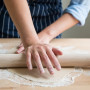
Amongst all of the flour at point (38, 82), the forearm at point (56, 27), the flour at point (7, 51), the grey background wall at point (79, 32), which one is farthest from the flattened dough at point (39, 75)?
the grey background wall at point (79, 32)

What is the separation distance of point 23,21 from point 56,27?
0.79 feet

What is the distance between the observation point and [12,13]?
0.82 meters

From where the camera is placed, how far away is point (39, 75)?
2.40 ft

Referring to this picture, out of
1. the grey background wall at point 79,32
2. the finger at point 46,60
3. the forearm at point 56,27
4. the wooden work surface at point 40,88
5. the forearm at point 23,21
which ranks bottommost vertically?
the grey background wall at point 79,32

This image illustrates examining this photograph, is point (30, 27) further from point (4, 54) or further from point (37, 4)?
point (37, 4)

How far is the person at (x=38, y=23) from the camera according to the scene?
75cm

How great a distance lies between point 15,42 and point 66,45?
0.79ft

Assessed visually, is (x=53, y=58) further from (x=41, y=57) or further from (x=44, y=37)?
(x=44, y=37)

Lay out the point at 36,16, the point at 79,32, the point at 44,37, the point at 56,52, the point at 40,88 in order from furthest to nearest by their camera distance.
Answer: the point at 79,32
the point at 36,16
the point at 44,37
the point at 56,52
the point at 40,88

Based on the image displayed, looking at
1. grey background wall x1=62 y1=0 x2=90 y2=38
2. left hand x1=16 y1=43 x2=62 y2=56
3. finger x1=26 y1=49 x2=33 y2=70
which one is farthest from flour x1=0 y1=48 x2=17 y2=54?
grey background wall x1=62 y1=0 x2=90 y2=38

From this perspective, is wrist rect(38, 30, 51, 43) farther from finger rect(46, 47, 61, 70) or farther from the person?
finger rect(46, 47, 61, 70)

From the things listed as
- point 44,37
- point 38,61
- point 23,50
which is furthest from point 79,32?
point 38,61

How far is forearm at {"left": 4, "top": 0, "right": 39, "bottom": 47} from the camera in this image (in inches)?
31.1

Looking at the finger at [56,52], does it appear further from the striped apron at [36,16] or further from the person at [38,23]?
the striped apron at [36,16]
